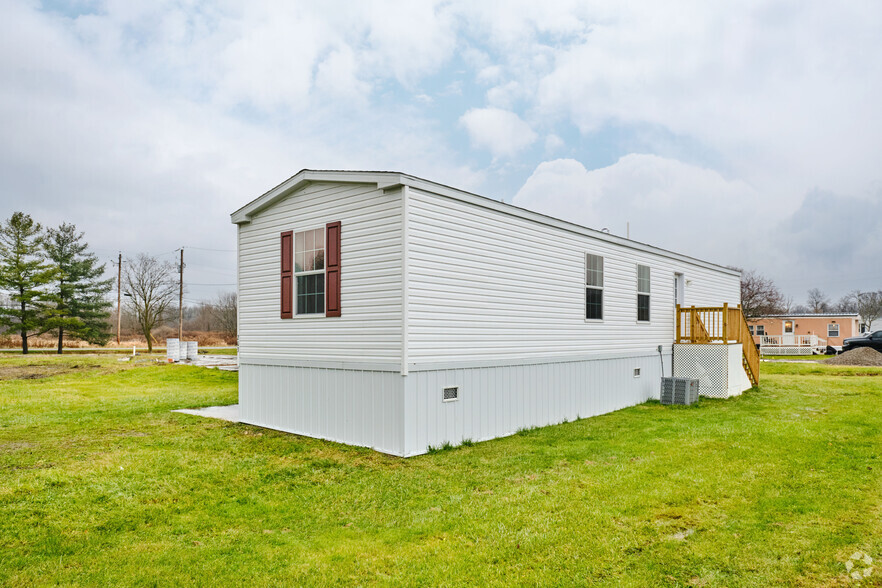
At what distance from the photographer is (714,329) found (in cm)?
1427

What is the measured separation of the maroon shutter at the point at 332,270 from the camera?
26.0ft

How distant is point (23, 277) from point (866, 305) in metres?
88.4

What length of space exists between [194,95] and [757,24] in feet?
54.7

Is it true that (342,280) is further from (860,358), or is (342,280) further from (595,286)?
(860,358)

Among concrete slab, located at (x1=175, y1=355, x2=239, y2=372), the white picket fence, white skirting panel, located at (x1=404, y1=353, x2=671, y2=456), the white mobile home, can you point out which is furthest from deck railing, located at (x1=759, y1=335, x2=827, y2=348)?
concrete slab, located at (x1=175, y1=355, x2=239, y2=372)

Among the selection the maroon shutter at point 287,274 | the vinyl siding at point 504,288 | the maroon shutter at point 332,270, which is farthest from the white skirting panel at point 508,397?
the maroon shutter at point 287,274

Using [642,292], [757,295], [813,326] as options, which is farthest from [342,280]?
[813,326]

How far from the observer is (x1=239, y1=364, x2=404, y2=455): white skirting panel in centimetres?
708

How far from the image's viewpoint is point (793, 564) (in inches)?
147

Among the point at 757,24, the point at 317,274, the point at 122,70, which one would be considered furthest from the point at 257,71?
the point at 757,24

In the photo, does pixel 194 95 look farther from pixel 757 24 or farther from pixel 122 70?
pixel 757 24

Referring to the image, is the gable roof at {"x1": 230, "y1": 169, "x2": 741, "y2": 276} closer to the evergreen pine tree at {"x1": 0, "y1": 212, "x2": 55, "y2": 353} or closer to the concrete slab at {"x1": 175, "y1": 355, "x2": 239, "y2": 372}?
the concrete slab at {"x1": 175, "y1": 355, "x2": 239, "y2": 372}

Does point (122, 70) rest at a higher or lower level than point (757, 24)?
lower

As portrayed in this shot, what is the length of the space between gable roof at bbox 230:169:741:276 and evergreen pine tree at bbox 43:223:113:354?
31.7m
